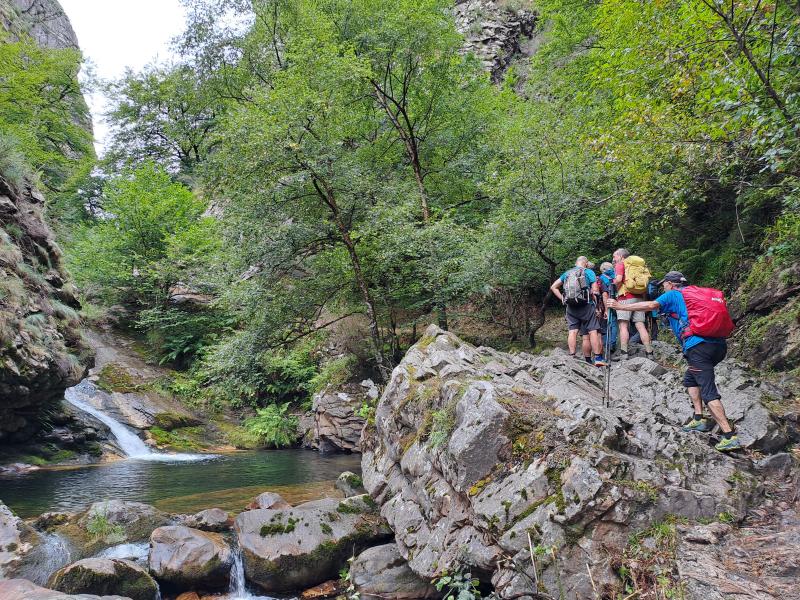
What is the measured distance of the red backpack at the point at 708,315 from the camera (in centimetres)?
587

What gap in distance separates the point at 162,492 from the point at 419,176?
39.6 feet

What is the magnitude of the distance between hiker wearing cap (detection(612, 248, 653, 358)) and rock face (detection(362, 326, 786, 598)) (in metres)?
2.15

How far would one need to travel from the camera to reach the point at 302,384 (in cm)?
1998

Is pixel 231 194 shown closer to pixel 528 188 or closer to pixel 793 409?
pixel 528 188

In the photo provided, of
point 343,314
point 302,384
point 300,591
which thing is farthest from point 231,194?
point 300,591

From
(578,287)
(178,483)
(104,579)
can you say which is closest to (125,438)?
(178,483)

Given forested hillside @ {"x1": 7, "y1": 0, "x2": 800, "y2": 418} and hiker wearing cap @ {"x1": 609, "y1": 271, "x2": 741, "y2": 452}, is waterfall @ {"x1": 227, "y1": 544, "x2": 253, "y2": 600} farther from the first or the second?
forested hillside @ {"x1": 7, "y1": 0, "x2": 800, "y2": 418}

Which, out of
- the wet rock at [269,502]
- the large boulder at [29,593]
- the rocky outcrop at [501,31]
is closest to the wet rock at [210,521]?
the wet rock at [269,502]

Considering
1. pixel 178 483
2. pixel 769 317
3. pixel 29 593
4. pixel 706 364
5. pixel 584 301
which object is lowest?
pixel 178 483

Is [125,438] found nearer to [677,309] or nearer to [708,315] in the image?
[677,309]

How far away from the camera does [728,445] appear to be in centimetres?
540

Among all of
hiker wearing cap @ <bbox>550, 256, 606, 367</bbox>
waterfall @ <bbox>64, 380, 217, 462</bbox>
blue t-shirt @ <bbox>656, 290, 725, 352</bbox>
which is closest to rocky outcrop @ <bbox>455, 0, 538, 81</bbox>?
hiker wearing cap @ <bbox>550, 256, 606, 367</bbox>

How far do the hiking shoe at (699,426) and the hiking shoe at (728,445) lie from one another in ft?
1.82

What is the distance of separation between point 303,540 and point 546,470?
417 centimetres
